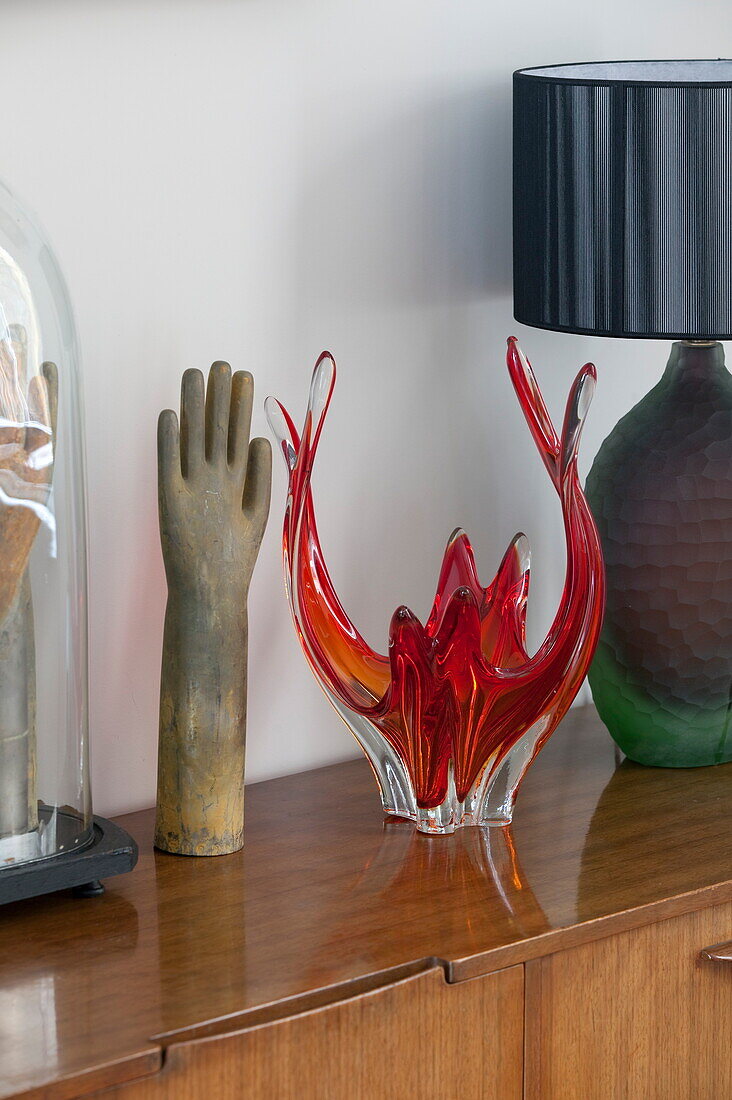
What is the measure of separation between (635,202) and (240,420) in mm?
362

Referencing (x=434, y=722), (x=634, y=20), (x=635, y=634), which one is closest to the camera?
(x=434, y=722)

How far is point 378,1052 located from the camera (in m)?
0.83

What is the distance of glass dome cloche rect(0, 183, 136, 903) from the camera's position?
2.97 ft

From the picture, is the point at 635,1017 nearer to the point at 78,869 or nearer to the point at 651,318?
the point at 78,869

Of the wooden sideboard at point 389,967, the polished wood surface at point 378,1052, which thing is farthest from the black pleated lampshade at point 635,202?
the polished wood surface at point 378,1052

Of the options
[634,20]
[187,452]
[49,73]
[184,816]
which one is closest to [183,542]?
[187,452]

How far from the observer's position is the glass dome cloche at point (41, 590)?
90 cm

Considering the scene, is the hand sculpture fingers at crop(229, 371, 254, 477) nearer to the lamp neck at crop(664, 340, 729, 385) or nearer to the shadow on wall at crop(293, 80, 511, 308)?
the shadow on wall at crop(293, 80, 511, 308)

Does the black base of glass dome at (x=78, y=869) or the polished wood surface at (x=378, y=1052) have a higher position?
the black base of glass dome at (x=78, y=869)

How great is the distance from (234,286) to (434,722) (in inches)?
15.8

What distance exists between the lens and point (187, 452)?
1.01m

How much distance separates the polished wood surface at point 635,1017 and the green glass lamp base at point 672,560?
0.26 m

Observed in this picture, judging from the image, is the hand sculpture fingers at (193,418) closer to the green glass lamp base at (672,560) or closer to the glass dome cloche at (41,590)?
the glass dome cloche at (41,590)

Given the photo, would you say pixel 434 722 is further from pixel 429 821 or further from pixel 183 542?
pixel 183 542
